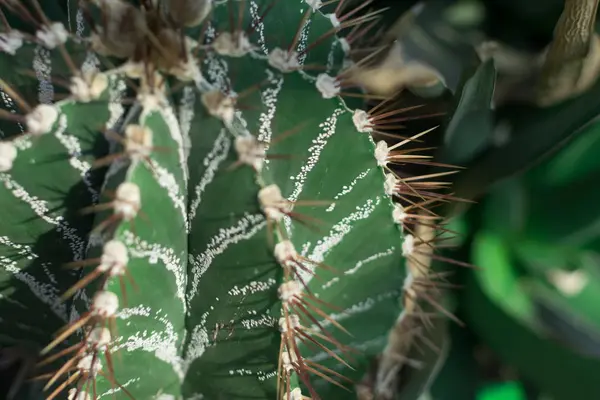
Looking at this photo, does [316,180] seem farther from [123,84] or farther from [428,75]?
[428,75]

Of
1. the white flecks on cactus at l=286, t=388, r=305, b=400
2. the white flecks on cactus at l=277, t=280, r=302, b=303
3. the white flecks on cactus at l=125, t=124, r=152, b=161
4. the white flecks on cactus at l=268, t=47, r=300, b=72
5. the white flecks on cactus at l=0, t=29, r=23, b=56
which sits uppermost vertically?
the white flecks on cactus at l=0, t=29, r=23, b=56

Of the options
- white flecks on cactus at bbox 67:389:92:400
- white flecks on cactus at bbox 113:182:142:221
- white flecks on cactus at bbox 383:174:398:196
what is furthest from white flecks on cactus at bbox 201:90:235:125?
white flecks on cactus at bbox 67:389:92:400

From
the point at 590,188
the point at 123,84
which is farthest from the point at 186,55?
the point at 590,188

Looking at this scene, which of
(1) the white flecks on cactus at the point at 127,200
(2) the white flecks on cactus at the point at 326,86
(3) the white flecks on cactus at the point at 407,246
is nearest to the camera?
(1) the white flecks on cactus at the point at 127,200

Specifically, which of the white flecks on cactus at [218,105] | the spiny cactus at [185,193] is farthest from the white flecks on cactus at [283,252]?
the white flecks on cactus at [218,105]

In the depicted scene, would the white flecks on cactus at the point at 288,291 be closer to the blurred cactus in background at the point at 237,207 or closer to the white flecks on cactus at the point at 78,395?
the blurred cactus in background at the point at 237,207

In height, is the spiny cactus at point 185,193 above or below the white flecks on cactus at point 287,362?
above

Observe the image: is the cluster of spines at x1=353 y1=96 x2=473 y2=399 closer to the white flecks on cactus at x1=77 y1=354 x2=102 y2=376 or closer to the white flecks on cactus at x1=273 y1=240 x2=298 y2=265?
the white flecks on cactus at x1=273 y1=240 x2=298 y2=265
